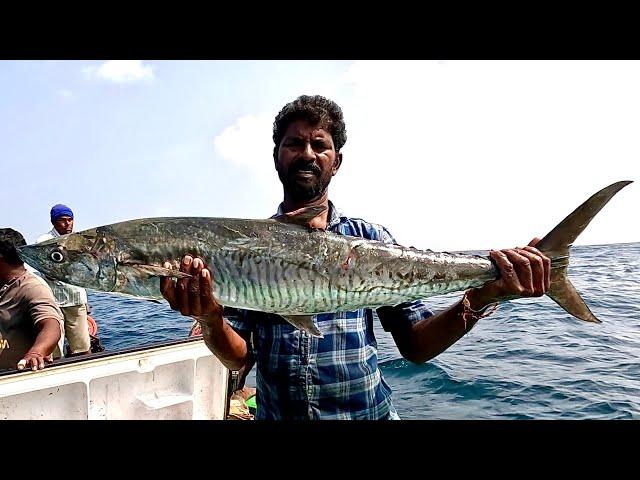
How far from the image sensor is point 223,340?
7.19 ft

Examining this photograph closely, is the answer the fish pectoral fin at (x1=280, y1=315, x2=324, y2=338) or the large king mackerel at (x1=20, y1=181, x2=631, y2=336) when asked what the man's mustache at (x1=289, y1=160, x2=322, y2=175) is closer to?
the large king mackerel at (x1=20, y1=181, x2=631, y2=336)

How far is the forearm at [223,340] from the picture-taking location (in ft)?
6.96

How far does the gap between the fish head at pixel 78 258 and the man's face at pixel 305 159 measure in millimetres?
906

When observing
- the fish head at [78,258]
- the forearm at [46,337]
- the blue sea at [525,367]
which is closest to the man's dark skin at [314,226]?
the fish head at [78,258]

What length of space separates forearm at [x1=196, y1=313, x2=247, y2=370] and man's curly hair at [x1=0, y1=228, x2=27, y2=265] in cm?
325

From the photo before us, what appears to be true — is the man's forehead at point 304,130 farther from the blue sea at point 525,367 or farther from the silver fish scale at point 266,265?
the blue sea at point 525,367

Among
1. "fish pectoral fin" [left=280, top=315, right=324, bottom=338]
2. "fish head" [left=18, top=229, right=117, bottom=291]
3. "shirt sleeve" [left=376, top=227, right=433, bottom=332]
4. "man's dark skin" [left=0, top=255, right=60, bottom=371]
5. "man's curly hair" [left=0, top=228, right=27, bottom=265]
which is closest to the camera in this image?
"fish pectoral fin" [left=280, top=315, right=324, bottom=338]

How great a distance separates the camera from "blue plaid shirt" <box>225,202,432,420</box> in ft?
6.90

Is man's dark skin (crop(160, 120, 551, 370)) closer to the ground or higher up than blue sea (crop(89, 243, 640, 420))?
higher up

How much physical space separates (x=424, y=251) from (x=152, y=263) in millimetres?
1323

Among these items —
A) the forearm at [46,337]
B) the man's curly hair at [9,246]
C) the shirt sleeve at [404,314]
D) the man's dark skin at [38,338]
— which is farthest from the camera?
the man's curly hair at [9,246]

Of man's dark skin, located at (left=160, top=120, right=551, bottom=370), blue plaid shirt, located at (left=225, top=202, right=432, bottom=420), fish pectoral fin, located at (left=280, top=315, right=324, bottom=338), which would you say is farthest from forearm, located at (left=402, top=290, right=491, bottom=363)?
fish pectoral fin, located at (left=280, top=315, right=324, bottom=338)

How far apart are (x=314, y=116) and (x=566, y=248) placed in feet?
4.66
